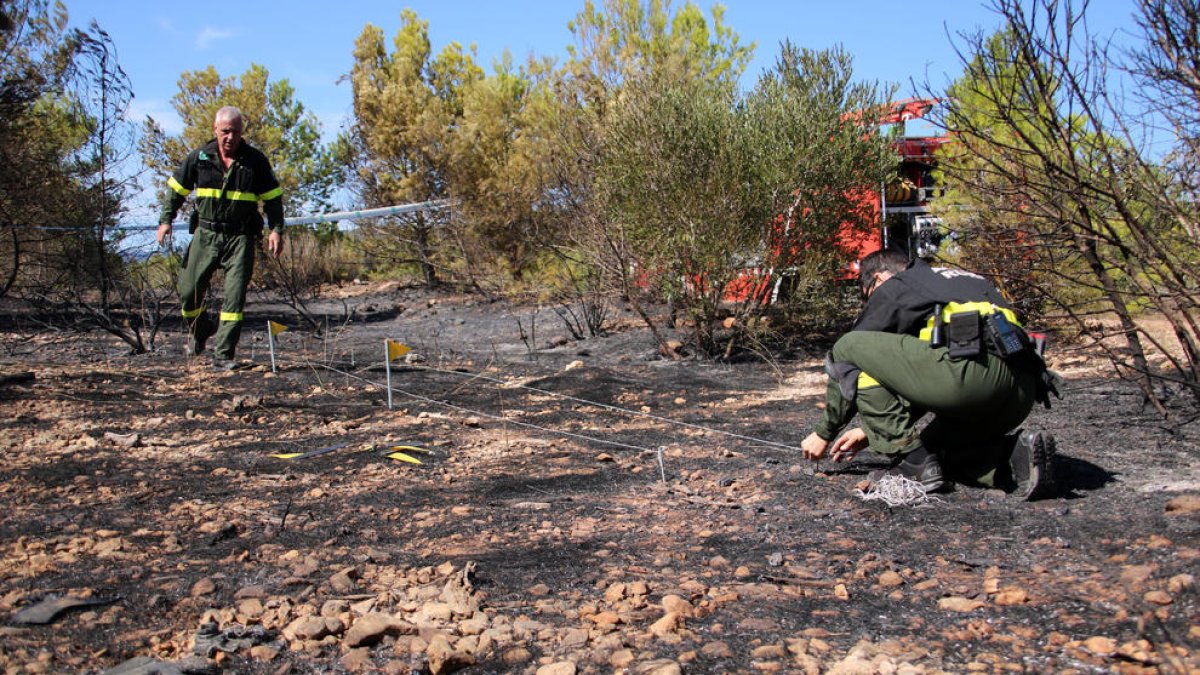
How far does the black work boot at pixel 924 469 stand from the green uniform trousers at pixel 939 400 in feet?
0.12

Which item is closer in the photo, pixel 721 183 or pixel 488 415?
pixel 488 415

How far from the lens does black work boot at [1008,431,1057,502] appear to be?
3506 millimetres

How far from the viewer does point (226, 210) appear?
655 centimetres

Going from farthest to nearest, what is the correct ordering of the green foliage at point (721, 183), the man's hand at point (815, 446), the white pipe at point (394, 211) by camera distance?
1. the white pipe at point (394, 211)
2. the green foliage at point (721, 183)
3. the man's hand at point (815, 446)

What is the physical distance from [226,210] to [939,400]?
495 centimetres

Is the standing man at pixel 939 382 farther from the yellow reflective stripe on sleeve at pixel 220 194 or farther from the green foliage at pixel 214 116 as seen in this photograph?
the green foliage at pixel 214 116

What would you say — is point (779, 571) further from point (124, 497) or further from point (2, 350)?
point (2, 350)

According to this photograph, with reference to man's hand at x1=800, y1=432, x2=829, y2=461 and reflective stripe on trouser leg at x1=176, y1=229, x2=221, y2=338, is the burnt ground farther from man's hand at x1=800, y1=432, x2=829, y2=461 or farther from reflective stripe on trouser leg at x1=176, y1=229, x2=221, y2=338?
reflective stripe on trouser leg at x1=176, y1=229, x2=221, y2=338

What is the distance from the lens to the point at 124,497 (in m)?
3.80

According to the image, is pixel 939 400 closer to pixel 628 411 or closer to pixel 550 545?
pixel 550 545

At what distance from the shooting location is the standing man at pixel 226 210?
6527 mm

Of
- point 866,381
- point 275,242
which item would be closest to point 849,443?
point 866,381

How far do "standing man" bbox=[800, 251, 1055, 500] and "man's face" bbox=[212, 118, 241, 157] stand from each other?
14.7 ft

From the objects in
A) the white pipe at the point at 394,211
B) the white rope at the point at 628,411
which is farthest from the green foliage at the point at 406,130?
the white rope at the point at 628,411
